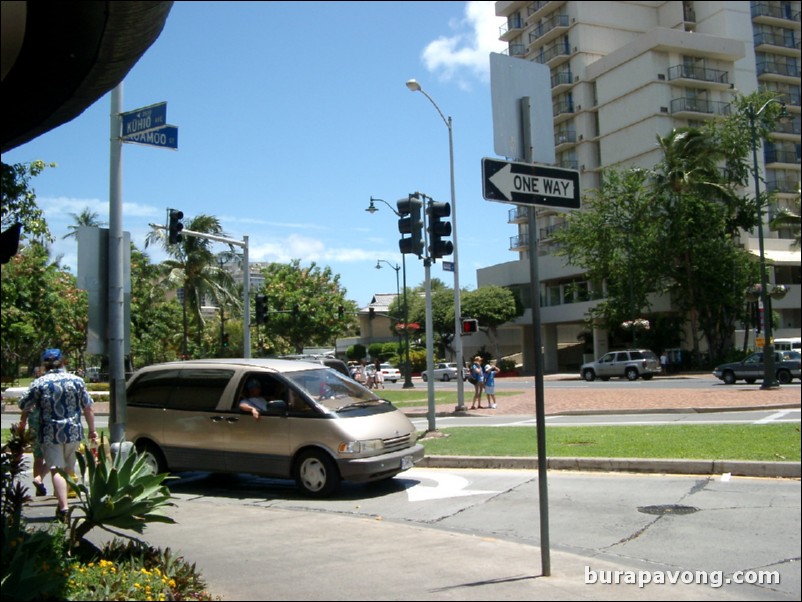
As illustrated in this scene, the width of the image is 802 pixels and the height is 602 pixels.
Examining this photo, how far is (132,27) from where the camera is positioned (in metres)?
4.61

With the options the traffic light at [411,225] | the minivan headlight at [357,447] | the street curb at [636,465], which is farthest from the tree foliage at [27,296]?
the minivan headlight at [357,447]

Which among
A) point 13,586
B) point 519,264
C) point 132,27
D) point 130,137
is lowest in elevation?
point 13,586

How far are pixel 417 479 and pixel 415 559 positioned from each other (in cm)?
499

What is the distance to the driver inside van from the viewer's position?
10.3 m

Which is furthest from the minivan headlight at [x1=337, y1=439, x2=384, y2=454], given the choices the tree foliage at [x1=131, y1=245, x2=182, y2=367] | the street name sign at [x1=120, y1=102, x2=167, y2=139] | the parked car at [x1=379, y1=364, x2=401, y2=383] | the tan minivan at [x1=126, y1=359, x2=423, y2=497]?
the parked car at [x1=379, y1=364, x2=401, y2=383]

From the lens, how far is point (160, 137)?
9398 millimetres

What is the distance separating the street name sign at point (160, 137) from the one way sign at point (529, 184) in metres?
5.19

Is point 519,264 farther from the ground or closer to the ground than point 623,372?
farther from the ground

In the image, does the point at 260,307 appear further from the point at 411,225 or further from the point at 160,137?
the point at 160,137

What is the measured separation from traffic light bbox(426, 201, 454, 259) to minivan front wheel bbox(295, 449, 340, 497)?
6.72 metres

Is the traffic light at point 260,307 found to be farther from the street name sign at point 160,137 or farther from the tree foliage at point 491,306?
the tree foliage at point 491,306

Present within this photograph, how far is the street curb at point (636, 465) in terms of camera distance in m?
10.0

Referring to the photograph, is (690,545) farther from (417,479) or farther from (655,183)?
(655,183)

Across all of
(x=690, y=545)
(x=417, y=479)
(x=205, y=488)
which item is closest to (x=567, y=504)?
(x=690, y=545)
